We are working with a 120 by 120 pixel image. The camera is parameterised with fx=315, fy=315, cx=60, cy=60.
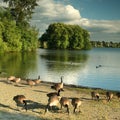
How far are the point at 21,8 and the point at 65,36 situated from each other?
173 feet

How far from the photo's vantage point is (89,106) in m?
19.2

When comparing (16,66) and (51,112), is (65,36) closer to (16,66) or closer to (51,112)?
(16,66)

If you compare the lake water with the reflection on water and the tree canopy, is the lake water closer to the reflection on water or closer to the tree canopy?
the reflection on water

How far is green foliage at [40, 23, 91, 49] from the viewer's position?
14975 centimetres

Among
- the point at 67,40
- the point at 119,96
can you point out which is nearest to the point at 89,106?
the point at 119,96

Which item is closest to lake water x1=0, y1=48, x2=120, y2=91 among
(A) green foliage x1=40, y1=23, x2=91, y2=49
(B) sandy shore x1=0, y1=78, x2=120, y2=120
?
(B) sandy shore x1=0, y1=78, x2=120, y2=120

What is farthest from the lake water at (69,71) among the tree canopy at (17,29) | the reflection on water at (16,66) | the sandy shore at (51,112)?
the tree canopy at (17,29)

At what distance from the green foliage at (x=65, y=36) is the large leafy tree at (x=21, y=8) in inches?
1942

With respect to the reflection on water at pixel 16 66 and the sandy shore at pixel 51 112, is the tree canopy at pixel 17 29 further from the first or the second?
the sandy shore at pixel 51 112

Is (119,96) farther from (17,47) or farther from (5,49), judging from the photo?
(17,47)

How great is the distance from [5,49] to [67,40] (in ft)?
217

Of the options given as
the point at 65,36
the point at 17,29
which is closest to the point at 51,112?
the point at 17,29

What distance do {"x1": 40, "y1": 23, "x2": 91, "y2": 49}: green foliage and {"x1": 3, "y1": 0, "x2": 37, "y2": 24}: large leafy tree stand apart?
49.3 m

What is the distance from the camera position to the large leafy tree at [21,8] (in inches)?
3857
